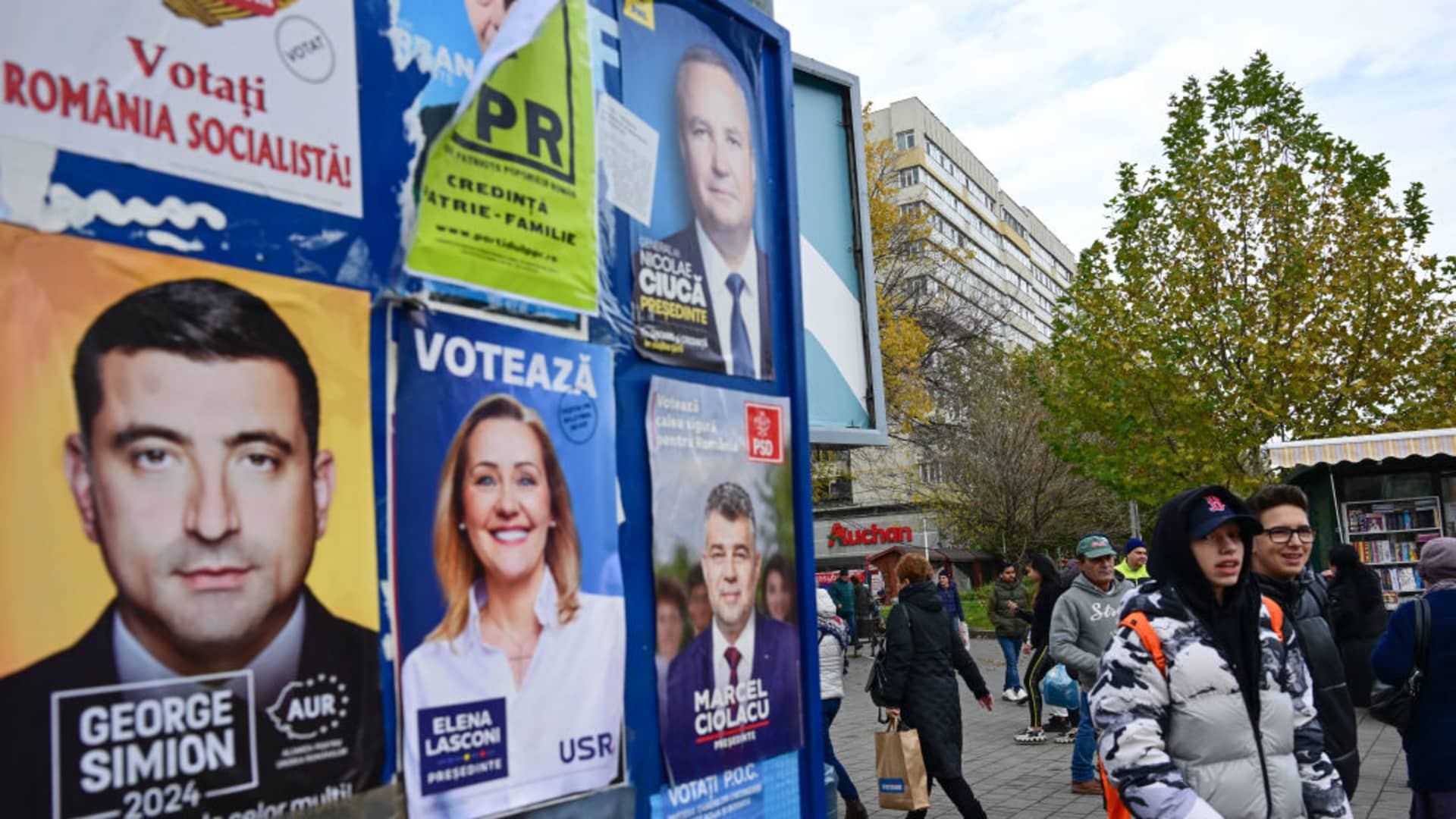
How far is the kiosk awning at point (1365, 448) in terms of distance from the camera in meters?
15.8

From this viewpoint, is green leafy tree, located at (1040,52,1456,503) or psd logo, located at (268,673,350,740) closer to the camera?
psd logo, located at (268,673,350,740)

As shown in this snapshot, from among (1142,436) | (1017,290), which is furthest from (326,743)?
(1017,290)

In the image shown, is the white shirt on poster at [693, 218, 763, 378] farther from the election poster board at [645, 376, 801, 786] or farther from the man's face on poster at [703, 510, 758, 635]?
the man's face on poster at [703, 510, 758, 635]

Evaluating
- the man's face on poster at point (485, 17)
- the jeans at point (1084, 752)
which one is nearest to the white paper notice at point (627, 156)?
the man's face on poster at point (485, 17)

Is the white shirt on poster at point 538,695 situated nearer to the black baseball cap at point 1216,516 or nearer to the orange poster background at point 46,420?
the orange poster background at point 46,420

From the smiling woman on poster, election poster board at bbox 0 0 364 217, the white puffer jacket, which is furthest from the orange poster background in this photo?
the white puffer jacket

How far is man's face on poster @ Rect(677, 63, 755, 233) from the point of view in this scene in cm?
332

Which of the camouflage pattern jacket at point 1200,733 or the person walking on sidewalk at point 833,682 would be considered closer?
the camouflage pattern jacket at point 1200,733

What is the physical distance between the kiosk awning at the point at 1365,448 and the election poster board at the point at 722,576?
15.1m

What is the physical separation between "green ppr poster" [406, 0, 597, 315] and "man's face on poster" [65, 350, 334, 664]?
47cm

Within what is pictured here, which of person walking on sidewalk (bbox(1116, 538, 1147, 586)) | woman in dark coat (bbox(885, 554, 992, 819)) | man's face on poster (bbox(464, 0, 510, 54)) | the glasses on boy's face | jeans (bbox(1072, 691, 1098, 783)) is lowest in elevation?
jeans (bbox(1072, 691, 1098, 783))

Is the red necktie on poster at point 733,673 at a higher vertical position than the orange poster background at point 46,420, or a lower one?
lower

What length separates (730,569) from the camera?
127 inches

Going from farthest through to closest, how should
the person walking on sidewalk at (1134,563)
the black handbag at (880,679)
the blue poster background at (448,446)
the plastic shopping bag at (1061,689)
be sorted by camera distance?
the plastic shopping bag at (1061,689) → the person walking on sidewalk at (1134,563) → the black handbag at (880,679) → the blue poster background at (448,446)
